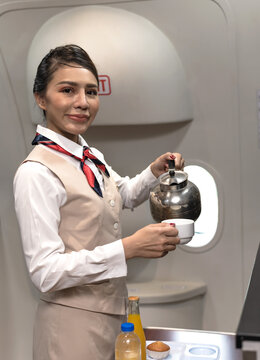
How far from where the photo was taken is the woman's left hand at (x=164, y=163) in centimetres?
218

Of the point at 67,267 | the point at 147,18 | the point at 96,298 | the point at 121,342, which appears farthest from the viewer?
the point at 147,18

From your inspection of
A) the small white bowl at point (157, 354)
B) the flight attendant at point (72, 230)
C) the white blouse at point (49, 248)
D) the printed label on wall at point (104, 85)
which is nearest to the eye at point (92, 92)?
the flight attendant at point (72, 230)

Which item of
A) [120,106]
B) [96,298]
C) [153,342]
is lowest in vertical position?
[153,342]

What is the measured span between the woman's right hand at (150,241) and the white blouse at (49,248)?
0.03 meters

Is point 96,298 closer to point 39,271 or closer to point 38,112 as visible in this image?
point 39,271

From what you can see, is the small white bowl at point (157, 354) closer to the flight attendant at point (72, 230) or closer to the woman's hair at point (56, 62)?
the flight attendant at point (72, 230)

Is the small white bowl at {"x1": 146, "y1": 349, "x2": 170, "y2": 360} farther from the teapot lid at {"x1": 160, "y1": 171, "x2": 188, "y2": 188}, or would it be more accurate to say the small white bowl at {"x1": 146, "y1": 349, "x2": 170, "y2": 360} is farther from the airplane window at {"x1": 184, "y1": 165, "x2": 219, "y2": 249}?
the airplane window at {"x1": 184, "y1": 165, "x2": 219, "y2": 249}

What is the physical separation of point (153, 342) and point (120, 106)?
1.56 m

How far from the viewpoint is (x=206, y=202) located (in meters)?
3.33

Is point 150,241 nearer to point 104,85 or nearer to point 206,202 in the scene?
point 104,85

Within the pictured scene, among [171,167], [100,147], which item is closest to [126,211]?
[100,147]

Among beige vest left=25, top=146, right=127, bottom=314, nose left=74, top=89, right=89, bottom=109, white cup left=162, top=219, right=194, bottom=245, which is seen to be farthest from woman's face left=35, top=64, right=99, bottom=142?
white cup left=162, top=219, right=194, bottom=245

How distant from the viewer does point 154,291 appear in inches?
130

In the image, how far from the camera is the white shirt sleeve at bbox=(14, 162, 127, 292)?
5.61ft
